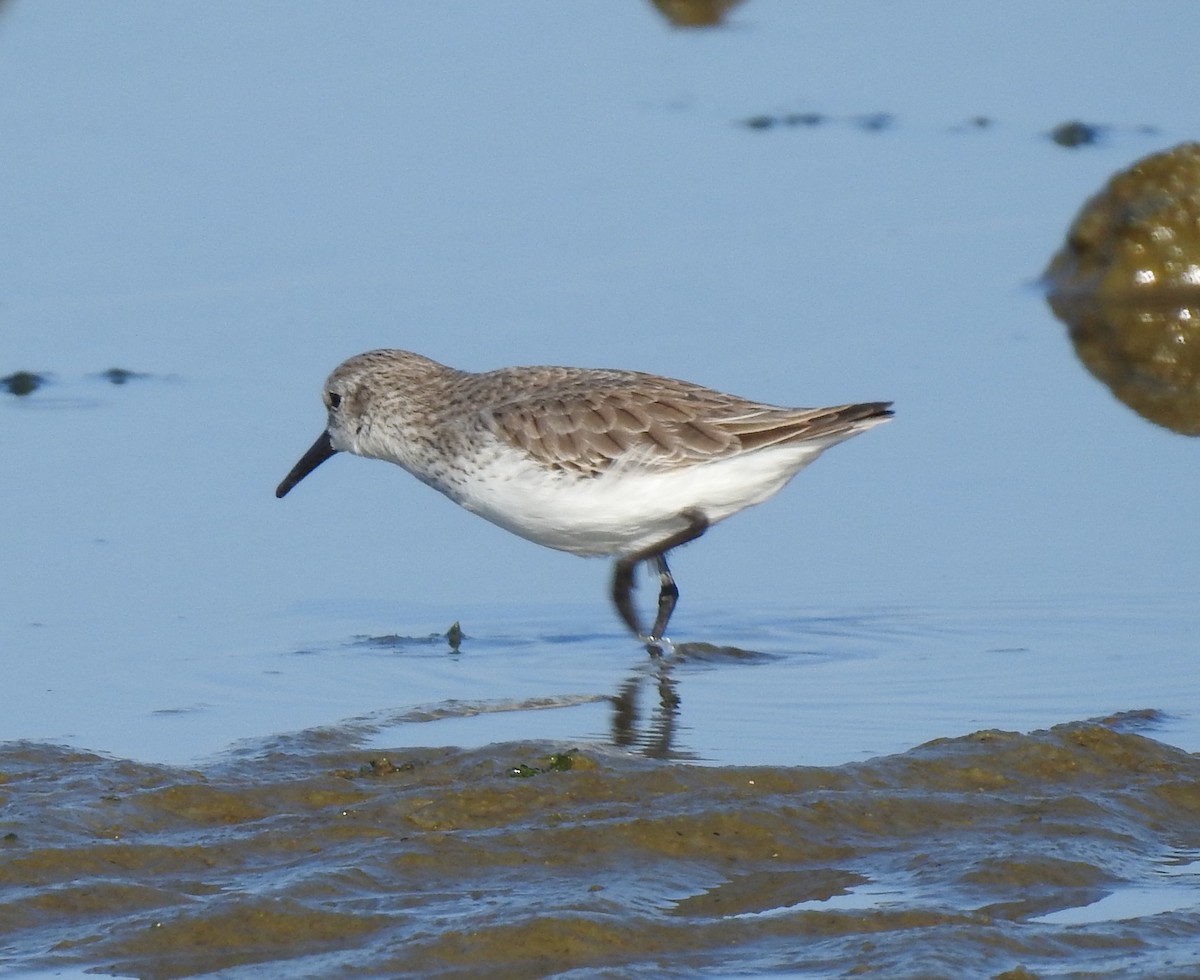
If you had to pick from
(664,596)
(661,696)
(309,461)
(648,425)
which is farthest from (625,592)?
(309,461)

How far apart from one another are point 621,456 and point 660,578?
0.54 metres

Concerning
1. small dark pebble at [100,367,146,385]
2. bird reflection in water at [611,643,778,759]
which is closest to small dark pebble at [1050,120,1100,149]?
small dark pebble at [100,367,146,385]

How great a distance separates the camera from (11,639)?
7203 mm

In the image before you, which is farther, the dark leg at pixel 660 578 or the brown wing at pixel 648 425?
the dark leg at pixel 660 578

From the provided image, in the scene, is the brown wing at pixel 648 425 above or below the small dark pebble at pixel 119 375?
below

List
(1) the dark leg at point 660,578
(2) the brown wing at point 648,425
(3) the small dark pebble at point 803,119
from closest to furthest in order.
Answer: (2) the brown wing at point 648,425 → (1) the dark leg at point 660,578 → (3) the small dark pebble at point 803,119

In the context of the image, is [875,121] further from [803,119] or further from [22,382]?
[22,382]

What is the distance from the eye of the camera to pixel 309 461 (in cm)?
855

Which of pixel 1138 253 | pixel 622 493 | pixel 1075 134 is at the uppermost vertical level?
pixel 1075 134

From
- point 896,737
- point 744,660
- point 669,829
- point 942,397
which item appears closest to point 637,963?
point 669,829

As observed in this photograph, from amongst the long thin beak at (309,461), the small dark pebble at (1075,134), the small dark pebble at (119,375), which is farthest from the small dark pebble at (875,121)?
the long thin beak at (309,461)

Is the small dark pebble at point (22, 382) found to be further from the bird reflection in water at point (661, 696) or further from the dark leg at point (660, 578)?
the bird reflection in water at point (661, 696)

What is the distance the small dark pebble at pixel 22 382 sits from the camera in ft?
32.2

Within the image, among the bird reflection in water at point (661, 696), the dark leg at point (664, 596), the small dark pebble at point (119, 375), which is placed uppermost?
the small dark pebble at point (119, 375)
